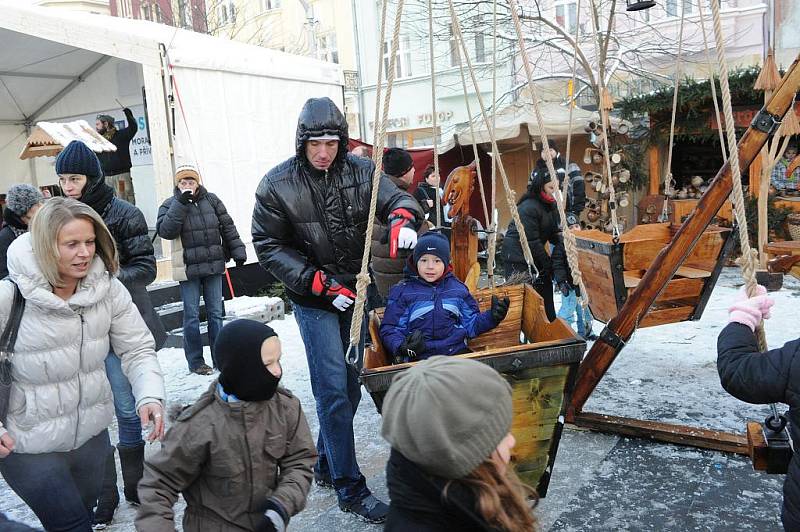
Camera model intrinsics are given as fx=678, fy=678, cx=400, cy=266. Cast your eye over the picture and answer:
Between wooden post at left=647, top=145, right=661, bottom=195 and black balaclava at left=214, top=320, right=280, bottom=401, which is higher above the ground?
wooden post at left=647, top=145, right=661, bottom=195

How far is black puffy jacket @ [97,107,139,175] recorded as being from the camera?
8445 millimetres

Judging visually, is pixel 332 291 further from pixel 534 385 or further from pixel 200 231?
pixel 200 231

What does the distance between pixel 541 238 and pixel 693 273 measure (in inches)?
54.0

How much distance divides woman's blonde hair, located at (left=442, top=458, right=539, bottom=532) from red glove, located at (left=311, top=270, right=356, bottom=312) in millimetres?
1617

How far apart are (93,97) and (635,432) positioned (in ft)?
27.7


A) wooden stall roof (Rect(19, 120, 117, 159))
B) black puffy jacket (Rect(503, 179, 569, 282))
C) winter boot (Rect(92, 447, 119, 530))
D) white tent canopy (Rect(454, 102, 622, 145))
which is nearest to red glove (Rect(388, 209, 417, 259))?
winter boot (Rect(92, 447, 119, 530))

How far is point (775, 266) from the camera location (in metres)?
3.85

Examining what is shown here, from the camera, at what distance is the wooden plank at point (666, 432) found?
3.54 metres

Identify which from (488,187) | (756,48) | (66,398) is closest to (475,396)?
(66,398)

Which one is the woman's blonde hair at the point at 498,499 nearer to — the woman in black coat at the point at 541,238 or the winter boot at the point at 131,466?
the winter boot at the point at 131,466

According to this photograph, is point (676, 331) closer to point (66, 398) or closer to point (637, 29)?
point (66, 398)

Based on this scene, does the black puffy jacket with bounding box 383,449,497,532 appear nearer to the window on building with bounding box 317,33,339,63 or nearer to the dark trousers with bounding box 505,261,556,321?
the dark trousers with bounding box 505,261,556,321

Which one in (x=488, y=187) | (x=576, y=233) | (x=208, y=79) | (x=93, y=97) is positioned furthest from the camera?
(x=488, y=187)

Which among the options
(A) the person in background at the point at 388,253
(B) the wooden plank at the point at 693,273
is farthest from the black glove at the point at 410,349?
(B) the wooden plank at the point at 693,273
